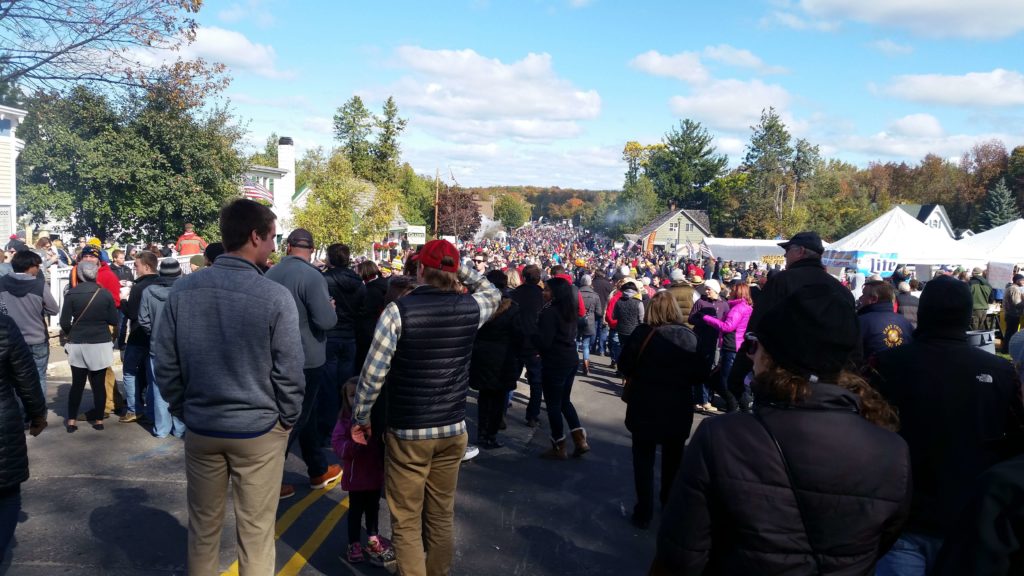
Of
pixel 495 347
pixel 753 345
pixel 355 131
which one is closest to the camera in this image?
pixel 753 345

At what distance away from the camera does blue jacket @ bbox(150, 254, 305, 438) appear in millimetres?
3100

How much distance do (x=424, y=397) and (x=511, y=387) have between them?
11.3 feet

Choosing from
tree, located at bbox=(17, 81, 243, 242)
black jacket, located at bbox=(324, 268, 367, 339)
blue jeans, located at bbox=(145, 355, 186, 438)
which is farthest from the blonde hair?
tree, located at bbox=(17, 81, 243, 242)

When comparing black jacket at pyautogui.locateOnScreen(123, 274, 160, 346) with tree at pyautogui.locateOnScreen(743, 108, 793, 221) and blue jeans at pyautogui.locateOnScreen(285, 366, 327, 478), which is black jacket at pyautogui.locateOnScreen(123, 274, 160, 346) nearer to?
blue jeans at pyautogui.locateOnScreen(285, 366, 327, 478)

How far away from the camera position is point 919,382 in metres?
2.78

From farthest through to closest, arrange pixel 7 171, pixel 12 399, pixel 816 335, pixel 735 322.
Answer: pixel 7 171, pixel 735 322, pixel 12 399, pixel 816 335

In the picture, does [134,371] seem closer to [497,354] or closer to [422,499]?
[497,354]

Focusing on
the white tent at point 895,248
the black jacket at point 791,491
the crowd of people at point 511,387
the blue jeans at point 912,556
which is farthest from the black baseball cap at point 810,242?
the white tent at point 895,248

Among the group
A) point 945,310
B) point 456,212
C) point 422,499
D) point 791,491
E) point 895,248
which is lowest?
point 422,499

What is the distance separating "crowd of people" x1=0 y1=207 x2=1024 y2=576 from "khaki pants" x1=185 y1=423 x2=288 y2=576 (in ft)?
0.03

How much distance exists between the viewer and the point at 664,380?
4.79 metres

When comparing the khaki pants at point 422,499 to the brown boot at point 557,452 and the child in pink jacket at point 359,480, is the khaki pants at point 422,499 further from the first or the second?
the brown boot at point 557,452

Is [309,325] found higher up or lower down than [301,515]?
higher up

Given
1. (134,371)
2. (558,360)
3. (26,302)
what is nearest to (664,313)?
(558,360)
